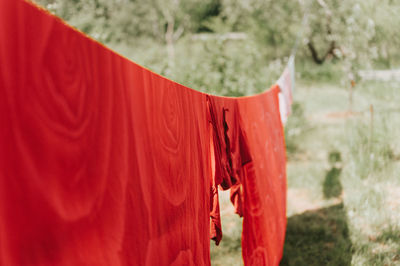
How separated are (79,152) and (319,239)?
379 centimetres

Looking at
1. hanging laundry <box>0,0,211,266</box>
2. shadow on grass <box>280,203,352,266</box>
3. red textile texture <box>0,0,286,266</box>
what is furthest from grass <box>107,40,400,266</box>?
hanging laundry <box>0,0,211,266</box>

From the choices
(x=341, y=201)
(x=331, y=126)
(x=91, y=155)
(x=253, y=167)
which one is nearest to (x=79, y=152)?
(x=91, y=155)

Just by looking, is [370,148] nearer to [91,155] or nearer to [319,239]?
[319,239]

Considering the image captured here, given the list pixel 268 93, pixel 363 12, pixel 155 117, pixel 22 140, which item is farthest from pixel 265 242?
pixel 363 12

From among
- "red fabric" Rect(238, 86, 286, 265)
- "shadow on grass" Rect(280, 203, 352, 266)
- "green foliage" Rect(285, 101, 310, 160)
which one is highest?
"red fabric" Rect(238, 86, 286, 265)

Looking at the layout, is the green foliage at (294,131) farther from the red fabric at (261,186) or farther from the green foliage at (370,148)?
the red fabric at (261,186)

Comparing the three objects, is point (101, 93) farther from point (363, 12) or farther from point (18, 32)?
point (363, 12)

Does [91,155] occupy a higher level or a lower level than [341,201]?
higher

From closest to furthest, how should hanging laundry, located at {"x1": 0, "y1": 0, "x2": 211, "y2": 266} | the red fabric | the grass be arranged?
1. hanging laundry, located at {"x1": 0, "y1": 0, "x2": 211, "y2": 266}
2. the red fabric
3. the grass

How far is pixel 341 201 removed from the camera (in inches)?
198

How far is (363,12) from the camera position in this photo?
9.23 m

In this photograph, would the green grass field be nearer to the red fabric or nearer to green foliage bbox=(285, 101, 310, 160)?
green foliage bbox=(285, 101, 310, 160)

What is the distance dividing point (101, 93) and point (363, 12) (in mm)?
9666

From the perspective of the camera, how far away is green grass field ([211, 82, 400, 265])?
368 centimetres
